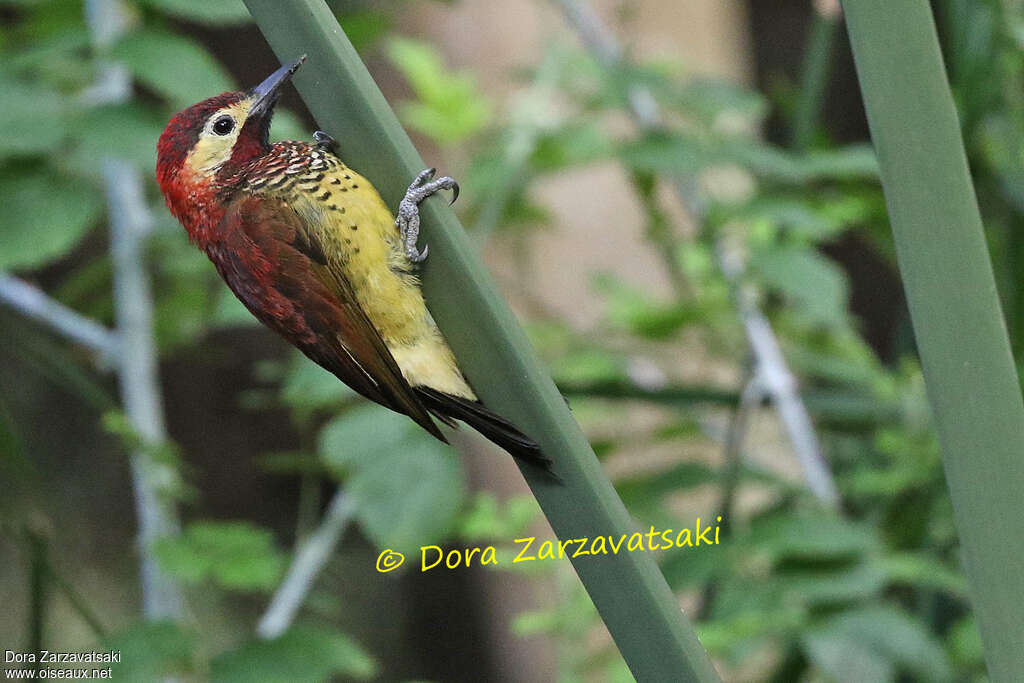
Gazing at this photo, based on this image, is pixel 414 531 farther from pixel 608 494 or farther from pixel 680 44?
pixel 680 44

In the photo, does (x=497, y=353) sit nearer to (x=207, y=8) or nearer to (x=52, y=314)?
(x=207, y=8)

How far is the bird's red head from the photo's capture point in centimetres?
36

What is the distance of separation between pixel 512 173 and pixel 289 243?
0.67 meters

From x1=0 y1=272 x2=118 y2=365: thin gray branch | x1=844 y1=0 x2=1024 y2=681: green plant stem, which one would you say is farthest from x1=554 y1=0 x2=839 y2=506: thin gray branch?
x1=844 y1=0 x2=1024 y2=681: green plant stem

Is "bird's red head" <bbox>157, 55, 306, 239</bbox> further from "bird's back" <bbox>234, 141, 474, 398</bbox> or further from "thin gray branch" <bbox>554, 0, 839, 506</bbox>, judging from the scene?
"thin gray branch" <bbox>554, 0, 839, 506</bbox>

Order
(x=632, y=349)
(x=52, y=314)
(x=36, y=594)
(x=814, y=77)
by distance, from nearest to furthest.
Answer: (x=36, y=594), (x=52, y=314), (x=814, y=77), (x=632, y=349)

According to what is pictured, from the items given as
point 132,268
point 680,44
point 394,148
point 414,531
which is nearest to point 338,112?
point 394,148

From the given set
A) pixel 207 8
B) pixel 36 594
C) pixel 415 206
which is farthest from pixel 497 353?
pixel 207 8

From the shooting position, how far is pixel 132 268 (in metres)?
0.90

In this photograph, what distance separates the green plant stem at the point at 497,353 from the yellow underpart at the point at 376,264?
0.09 meters

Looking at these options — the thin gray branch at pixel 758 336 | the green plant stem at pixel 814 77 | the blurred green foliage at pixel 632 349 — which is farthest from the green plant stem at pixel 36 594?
the green plant stem at pixel 814 77

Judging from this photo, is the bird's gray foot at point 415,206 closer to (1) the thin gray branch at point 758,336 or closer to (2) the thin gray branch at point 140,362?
(2) the thin gray branch at point 140,362

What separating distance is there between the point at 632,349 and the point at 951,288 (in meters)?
1.14

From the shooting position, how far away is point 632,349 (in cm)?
135
